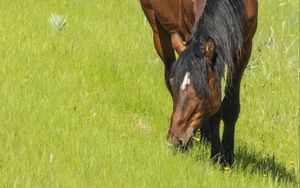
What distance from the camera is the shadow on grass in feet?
22.3

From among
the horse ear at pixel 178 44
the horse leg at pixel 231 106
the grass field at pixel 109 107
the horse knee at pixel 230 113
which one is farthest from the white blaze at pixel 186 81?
the horse knee at pixel 230 113

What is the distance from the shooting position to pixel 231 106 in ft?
23.8

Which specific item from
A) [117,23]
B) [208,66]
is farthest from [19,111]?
[117,23]

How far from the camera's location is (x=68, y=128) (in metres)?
6.50

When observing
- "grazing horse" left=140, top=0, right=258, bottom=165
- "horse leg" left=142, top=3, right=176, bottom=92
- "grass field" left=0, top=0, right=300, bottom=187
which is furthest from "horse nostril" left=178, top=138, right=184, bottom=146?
"horse leg" left=142, top=3, right=176, bottom=92

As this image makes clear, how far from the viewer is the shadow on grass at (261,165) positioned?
6.80 meters

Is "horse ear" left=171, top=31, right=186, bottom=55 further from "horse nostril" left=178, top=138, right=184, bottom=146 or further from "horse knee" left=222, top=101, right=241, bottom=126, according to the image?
"horse knee" left=222, top=101, right=241, bottom=126

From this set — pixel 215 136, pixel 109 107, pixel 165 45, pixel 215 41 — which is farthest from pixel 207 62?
pixel 165 45

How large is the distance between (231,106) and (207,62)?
1.52m

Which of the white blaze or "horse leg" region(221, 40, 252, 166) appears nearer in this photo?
the white blaze

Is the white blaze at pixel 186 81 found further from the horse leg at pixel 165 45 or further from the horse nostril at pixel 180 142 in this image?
the horse leg at pixel 165 45

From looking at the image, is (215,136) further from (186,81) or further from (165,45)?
(165,45)

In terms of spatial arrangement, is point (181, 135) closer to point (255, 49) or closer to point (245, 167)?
point (245, 167)

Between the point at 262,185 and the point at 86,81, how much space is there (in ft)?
8.58
